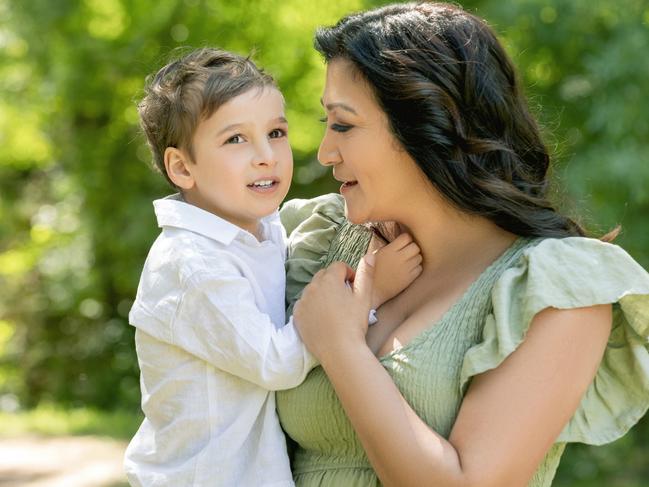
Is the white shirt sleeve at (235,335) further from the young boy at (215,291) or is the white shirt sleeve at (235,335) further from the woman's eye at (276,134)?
the woman's eye at (276,134)

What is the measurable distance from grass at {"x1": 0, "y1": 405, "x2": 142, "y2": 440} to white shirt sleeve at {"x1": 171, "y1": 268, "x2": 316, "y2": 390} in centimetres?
489

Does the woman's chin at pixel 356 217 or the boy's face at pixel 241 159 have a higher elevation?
the boy's face at pixel 241 159

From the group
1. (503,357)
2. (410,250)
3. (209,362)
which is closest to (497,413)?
(503,357)

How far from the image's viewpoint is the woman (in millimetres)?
2045

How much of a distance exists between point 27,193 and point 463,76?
29.9ft

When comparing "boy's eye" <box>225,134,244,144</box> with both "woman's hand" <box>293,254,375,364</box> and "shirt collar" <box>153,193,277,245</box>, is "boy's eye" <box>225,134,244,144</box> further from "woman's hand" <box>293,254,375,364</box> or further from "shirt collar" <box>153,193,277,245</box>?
"woman's hand" <box>293,254,375,364</box>

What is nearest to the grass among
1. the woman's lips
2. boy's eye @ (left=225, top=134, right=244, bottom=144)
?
boy's eye @ (left=225, top=134, right=244, bottom=144)

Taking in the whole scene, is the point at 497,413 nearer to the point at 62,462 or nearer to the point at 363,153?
the point at 363,153

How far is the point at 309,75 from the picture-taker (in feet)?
22.9

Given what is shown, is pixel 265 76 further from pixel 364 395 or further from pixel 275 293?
pixel 364 395

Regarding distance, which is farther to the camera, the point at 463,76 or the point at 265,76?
the point at 265,76

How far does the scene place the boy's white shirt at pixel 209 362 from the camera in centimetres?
226

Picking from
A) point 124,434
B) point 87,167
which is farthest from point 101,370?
point 124,434

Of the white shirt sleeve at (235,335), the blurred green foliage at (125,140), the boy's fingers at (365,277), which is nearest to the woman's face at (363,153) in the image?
the boy's fingers at (365,277)
